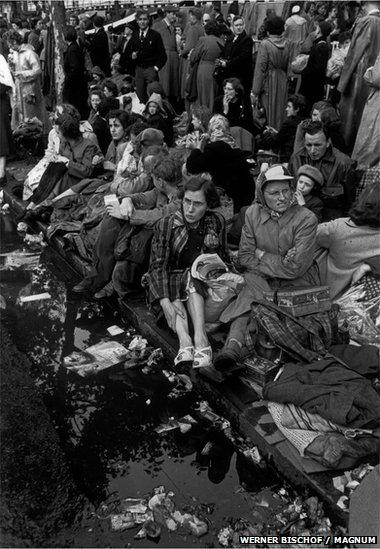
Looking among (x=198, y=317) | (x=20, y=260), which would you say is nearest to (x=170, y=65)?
(x=20, y=260)

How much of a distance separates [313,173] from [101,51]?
1122 cm

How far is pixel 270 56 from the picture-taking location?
954 cm

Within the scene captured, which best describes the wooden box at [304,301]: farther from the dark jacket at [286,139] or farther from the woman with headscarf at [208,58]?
the woman with headscarf at [208,58]

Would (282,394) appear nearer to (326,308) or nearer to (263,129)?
(326,308)

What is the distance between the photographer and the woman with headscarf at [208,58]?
11203mm

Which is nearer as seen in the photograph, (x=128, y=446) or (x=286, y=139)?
(x=128, y=446)

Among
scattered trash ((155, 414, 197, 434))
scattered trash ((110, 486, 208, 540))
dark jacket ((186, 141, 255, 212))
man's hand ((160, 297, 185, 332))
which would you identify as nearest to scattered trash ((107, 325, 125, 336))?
man's hand ((160, 297, 185, 332))

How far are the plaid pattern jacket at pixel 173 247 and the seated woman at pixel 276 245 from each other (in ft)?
0.96

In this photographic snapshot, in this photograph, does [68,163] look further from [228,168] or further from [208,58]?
[208,58]

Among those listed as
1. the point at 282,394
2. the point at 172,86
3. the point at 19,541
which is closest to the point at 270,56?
the point at 172,86

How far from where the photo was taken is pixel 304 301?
4652 millimetres

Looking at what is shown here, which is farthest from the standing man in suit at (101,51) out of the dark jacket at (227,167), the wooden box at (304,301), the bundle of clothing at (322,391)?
the bundle of clothing at (322,391)

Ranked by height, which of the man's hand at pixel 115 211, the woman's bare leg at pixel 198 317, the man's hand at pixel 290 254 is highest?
the man's hand at pixel 290 254

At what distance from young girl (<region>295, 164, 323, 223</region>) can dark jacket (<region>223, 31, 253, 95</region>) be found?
491 cm
